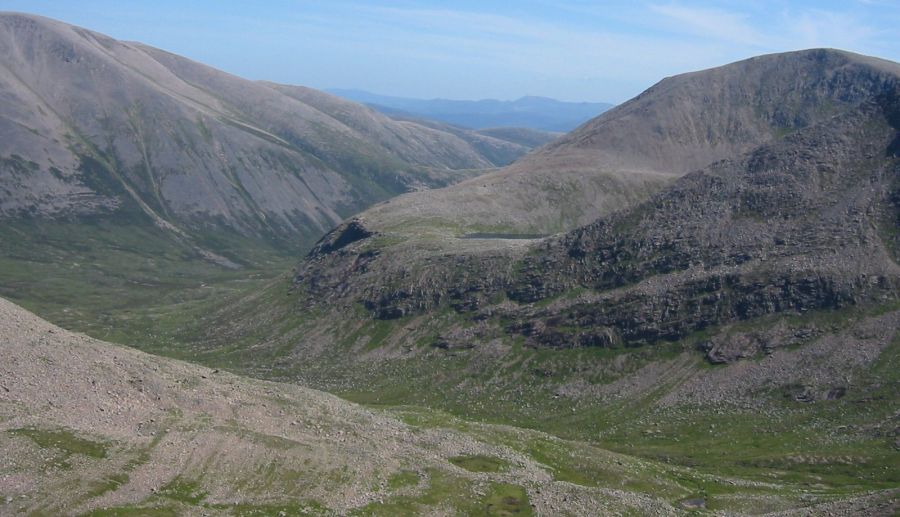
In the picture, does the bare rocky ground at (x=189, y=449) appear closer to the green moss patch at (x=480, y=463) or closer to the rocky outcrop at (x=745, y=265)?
the green moss patch at (x=480, y=463)

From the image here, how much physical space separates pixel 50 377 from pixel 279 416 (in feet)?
88.8

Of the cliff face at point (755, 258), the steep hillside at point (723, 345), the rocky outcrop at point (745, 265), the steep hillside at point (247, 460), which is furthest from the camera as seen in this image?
the cliff face at point (755, 258)

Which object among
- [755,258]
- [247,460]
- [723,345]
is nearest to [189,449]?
[247,460]

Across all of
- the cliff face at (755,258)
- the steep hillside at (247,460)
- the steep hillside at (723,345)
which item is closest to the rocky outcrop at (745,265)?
the cliff face at (755,258)

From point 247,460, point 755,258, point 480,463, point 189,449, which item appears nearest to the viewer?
point 189,449

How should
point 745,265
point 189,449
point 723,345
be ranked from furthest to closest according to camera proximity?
point 745,265, point 723,345, point 189,449

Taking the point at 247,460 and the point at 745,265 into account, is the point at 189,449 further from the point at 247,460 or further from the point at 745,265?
the point at 745,265

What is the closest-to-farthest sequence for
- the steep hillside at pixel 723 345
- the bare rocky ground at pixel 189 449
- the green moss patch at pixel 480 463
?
1. the bare rocky ground at pixel 189 449
2. the green moss patch at pixel 480 463
3. the steep hillside at pixel 723 345

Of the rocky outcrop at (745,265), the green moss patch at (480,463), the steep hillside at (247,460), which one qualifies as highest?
the rocky outcrop at (745,265)

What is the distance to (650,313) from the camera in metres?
176

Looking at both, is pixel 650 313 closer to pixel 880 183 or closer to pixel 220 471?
pixel 880 183

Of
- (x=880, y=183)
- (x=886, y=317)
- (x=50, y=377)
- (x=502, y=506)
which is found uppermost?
(x=880, y=183)

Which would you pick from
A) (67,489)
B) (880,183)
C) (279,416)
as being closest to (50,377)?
(67,489)

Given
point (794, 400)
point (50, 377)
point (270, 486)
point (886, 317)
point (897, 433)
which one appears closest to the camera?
point (270, 486)
